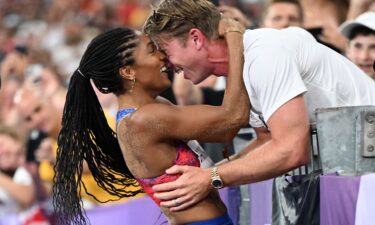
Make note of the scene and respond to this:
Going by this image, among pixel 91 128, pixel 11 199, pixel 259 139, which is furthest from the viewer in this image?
pixel 11 199

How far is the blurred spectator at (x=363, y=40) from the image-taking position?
6.66m

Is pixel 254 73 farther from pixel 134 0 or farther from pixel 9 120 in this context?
pixel 134 0

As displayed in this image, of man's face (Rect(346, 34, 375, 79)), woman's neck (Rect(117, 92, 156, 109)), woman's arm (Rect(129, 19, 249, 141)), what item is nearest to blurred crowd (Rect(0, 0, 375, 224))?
man's face (Rect(346, 34, 375, 79))

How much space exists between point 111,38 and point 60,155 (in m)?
0.65

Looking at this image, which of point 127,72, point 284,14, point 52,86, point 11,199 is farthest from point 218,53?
point 52,86

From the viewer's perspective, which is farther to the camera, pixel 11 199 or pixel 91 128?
pixel 11 199

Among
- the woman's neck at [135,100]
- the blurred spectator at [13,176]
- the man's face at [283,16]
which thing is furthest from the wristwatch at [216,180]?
the blurred spectator at [13,176]

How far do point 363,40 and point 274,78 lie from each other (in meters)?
2.48

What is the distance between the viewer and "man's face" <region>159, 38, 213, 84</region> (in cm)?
478

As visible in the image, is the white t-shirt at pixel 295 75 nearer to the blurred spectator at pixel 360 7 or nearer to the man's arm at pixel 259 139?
the man's arm at pixel 259 139

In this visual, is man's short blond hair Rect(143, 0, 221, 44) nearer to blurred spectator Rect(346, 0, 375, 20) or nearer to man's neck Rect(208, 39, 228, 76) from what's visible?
man's neck Rect(208, 39, 228, 76)

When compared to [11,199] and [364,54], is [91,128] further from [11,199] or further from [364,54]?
[11,199]

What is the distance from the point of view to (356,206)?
4.25m

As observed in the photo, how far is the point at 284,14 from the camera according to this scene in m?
7.49
